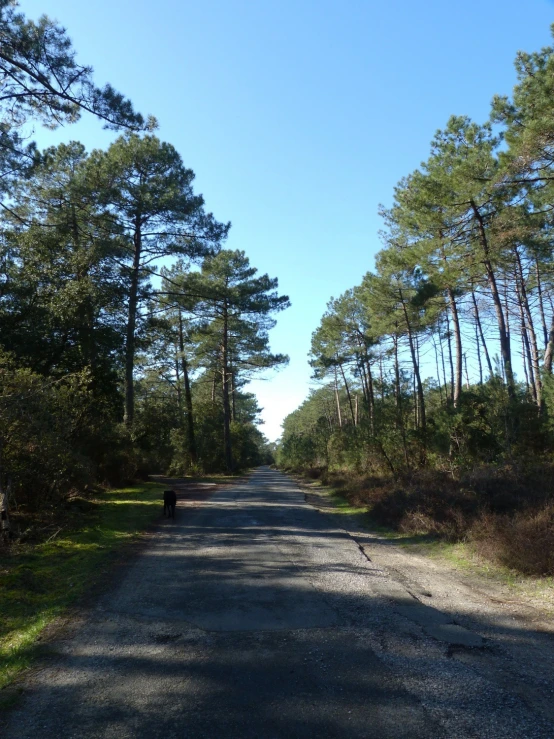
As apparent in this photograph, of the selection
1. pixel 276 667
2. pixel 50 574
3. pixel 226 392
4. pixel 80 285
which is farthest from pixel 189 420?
pixel 276 667

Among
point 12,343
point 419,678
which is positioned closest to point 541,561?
point 419,678

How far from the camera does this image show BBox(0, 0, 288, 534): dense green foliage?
33.8 feet

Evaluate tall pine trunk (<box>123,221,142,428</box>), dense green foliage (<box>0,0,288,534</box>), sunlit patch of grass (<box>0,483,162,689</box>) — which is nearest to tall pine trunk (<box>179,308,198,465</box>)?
dense green foliage (<box>0,0,288,534</box>)

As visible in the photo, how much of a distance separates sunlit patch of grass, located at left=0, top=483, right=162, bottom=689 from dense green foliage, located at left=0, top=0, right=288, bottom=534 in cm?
119

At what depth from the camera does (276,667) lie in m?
4.47

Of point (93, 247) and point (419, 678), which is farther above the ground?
point (93, 247)

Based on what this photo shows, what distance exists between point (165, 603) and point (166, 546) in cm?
378

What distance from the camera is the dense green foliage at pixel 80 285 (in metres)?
10.3

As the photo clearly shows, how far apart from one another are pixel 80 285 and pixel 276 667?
17.9 meters

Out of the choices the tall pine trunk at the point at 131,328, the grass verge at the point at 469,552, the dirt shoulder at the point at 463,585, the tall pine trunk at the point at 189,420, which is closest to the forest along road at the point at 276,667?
the dirt shoulder at the point at 463,585

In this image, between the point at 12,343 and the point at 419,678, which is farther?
Answer: the point at 12,343

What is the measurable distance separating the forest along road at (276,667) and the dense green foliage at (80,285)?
4944mm

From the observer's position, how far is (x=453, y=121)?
58.2 feet

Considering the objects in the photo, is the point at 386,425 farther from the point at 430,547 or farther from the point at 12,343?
the point at 12,343
